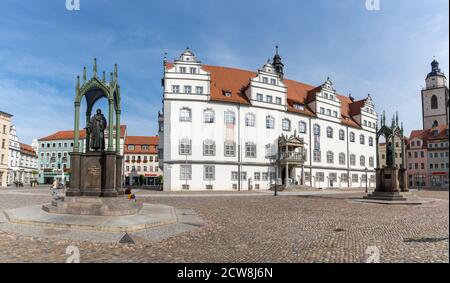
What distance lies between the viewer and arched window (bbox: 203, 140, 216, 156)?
132ft

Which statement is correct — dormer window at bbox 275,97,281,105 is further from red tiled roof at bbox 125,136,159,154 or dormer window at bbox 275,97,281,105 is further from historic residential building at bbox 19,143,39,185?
historic residential building at bbox 19,143,39,185

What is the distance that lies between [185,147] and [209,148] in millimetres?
3233

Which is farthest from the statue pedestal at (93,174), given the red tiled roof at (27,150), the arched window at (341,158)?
the red tiled roof at (27,150)

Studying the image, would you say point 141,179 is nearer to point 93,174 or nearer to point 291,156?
point 291,156

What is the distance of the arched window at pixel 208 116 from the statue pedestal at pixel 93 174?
92.1 ft

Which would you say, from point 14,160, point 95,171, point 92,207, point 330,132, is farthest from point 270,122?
point 14,160

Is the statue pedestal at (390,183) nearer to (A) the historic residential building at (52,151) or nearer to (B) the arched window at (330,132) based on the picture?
(B) the arched window at (330,132)

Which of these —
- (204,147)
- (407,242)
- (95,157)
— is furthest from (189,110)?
(407,242)

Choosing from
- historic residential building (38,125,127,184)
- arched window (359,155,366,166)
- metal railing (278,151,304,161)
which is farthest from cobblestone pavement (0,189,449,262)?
historic residential building (38,125,127,184)

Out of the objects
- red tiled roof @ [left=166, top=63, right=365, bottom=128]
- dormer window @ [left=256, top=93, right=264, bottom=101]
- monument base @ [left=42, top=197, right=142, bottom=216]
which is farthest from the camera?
dormer window @ [left=256, top=93, right=264, bottom=101]

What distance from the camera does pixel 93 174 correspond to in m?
12.7

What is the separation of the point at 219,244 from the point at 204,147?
32943 millimetres

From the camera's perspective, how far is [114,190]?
1258 centimetres
